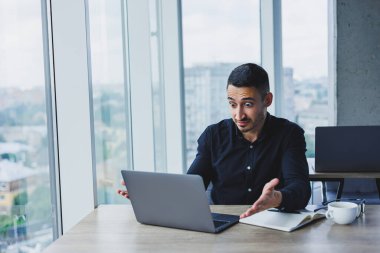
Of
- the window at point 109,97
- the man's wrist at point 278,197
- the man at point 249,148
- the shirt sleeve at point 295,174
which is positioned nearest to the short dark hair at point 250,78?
the man at point 249,148

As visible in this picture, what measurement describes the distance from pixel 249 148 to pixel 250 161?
6cm

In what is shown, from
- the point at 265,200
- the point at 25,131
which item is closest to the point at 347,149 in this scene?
the point at 265,200

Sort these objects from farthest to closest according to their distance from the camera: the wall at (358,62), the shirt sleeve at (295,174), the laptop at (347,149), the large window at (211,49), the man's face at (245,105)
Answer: the large window at (211,49) < the wall at (358,62) < the laptop at (347,149) < the man's face at (245,105) < the shirt sleeve at (295,174)

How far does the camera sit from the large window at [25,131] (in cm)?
182

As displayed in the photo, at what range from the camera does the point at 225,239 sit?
1430 mm

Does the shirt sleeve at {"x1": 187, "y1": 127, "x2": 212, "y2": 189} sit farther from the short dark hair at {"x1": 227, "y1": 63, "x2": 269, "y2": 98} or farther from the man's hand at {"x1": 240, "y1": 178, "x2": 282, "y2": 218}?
the man's hand at {"x1": 240, "y1": 178, "x2": 282, "y2": 218}

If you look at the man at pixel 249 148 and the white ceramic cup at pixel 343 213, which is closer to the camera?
the white ceramic cup at pixel 343 213

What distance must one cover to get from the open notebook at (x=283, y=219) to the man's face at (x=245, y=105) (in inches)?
17.5

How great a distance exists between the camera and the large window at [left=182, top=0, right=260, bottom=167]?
4.30 m

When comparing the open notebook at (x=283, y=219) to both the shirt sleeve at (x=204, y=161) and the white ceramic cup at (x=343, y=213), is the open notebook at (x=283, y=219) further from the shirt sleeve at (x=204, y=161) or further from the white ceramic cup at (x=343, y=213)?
the shirt sleeve at (x=204, y=161)

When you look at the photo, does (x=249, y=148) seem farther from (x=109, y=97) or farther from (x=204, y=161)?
(x=109, y=97)

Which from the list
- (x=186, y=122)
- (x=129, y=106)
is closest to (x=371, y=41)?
(x=186, y=122)

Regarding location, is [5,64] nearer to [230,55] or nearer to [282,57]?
[230,55]

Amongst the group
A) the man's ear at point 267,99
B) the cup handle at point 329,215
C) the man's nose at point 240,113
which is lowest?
the cup handle at point 329,215
